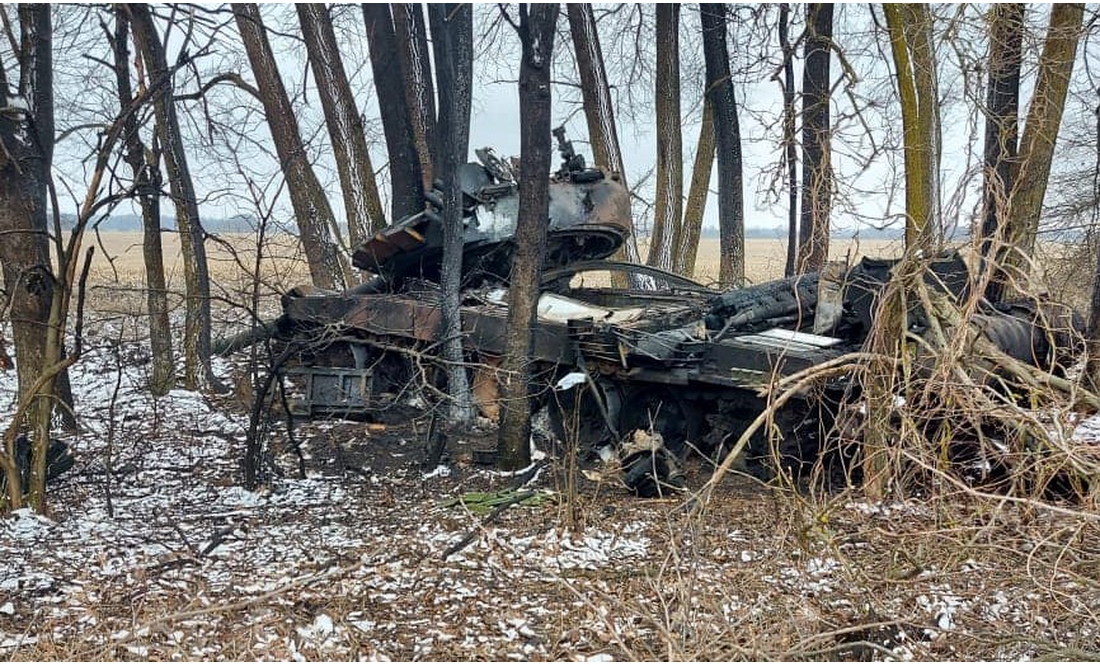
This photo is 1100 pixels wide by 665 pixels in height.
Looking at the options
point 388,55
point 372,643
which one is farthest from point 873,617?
point 388,55

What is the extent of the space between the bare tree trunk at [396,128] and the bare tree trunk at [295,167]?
1707 millimetres

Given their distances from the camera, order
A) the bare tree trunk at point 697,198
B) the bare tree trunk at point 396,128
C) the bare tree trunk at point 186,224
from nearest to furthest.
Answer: the bare tree trunk at point 186,224, the bare tree trunk at point 396,128, the bare tree trunk at point 697,198

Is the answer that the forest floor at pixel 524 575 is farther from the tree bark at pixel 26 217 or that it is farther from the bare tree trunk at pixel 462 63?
the bare tree trunk at pixel 462 63

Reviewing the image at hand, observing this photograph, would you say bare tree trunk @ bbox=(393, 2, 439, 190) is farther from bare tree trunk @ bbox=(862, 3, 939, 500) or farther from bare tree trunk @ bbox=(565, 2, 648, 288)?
bare tree trunk @ bbox=(862, 3, 939, 500)

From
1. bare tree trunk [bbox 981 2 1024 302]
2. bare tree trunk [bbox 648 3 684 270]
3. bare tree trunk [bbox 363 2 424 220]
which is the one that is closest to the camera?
bare tree trunk [bbox 981 2 1024 302]

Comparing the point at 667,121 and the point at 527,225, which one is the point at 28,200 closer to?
the point at 527,225

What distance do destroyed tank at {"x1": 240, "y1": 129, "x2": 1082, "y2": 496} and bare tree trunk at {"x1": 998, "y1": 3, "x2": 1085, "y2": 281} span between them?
6.72ft

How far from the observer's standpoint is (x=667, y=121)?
16.5m

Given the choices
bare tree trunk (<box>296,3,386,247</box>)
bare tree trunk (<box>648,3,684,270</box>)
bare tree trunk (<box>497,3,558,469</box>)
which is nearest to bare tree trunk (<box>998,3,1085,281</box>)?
bare tree trunk (<box>497,3,558,469</box>)

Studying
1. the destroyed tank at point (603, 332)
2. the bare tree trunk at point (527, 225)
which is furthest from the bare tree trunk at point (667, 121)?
the bare tree trunk at point (527, 225)

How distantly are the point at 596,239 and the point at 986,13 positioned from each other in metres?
4.77

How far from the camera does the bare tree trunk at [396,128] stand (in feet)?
43.3

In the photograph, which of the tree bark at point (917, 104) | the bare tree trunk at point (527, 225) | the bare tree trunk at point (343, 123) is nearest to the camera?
the tree bark at point (917, 104)

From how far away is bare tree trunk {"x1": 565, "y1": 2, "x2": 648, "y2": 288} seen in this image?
49.6ft
